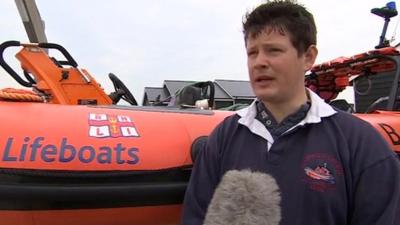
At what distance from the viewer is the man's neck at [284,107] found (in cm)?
121

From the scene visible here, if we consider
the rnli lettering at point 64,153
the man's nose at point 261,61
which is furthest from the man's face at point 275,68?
the rnli lettering at point 64,153

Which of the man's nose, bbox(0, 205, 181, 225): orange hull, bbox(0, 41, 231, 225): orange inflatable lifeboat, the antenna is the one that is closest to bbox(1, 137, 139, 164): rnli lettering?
bbox(0, 41, 231, 225): orange inflatable lifeboat

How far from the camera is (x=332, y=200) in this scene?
108 cm

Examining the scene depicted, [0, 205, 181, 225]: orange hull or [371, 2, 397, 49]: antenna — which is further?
[371, 2, 397, 49]: antenna

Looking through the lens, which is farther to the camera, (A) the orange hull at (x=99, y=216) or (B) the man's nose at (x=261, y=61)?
(A) the orange hull at (x=99, y=216)

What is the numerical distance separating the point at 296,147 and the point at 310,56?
0.27 metres

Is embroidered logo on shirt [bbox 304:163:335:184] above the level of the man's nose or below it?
below

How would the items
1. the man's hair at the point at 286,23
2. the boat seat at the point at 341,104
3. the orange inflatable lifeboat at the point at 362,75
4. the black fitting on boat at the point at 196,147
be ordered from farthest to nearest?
the boat seat at the point at 341,104
the orange inflatable lifeboat at the point at 362,75
the black fitting on boat at the point at 196,147
the man's hair at the point at 286,23

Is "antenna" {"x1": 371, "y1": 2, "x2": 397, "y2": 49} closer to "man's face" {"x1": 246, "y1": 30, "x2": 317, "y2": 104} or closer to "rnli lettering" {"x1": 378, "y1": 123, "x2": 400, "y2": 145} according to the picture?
"rnli lettering" {"x1": 378, "y1": 123, "x2": 400, "y2": 145}

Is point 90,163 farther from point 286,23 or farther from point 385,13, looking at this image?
point 385,13

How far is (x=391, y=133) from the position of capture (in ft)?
6.31

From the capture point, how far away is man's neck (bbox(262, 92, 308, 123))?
3.97 feet

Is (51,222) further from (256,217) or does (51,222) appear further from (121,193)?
(256,217)

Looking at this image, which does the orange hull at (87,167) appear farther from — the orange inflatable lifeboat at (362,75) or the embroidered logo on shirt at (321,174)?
the orange inflatable lifeboat at (362,75)
